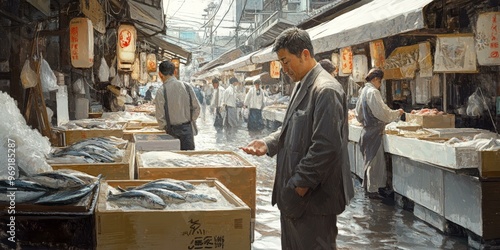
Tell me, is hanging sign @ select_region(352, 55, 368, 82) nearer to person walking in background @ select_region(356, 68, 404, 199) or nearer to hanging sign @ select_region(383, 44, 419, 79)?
hanging sign @ select_region(383, 44, 419, 79)

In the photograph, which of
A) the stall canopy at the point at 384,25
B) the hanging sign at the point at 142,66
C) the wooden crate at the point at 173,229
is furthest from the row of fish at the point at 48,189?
the hanging sign at the point at 142,66

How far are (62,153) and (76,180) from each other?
2186 millimetres

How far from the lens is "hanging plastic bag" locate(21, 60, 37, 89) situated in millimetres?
7910

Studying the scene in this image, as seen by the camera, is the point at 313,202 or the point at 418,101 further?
the point at 418,101

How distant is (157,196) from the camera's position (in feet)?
13.9

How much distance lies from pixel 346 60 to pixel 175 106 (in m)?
6.90

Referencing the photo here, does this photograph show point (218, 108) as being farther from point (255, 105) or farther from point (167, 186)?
point (167, 186)

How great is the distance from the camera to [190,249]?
3.94 m

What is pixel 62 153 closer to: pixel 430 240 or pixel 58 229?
pixel 58 229

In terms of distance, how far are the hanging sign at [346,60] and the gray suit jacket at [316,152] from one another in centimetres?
1062

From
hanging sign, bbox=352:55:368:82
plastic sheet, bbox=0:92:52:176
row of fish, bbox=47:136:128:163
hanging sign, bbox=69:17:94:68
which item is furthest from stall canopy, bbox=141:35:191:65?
plastic sheet, bbox=0:92:52:176

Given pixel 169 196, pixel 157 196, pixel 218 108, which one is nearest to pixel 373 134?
pixel 169 196

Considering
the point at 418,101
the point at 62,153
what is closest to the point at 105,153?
the point at 62,153

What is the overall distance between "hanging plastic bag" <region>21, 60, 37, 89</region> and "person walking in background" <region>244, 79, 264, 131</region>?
19.6 m
